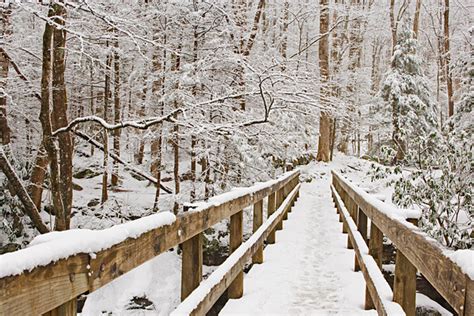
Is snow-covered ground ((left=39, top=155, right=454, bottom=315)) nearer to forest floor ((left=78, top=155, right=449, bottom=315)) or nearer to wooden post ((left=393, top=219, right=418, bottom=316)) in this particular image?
forest floor ((left=78, top=155, right=449, bottom=315))

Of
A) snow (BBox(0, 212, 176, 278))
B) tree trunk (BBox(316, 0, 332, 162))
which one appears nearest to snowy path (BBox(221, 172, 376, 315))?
snow (BBox(0, 212, 176, 278))

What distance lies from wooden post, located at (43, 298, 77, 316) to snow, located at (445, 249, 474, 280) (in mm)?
1430

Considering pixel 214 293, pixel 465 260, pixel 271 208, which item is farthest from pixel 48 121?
pixel 465 260

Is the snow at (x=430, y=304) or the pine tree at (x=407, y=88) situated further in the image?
the pine tree at (x=407, y=88)

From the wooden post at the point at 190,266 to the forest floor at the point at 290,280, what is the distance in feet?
4.68

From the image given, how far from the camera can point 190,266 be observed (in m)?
3.14

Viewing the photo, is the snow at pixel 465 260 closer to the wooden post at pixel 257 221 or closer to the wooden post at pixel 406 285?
the wooden post at pixel 406 285

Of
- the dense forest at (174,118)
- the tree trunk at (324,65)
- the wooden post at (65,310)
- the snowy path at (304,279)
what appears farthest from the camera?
the tree trunk at (324,65)

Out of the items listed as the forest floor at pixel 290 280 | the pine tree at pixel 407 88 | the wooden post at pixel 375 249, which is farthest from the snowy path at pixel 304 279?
the pine tree at pixel 407 88

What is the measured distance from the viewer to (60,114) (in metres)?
9.82

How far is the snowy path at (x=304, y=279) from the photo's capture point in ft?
15.1

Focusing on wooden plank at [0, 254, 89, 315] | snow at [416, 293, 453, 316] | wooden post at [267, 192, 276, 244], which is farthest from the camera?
snow at [416, 293, 453, 316]

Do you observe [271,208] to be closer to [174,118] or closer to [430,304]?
[174,118]

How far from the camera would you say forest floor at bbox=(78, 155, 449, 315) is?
186 inches
